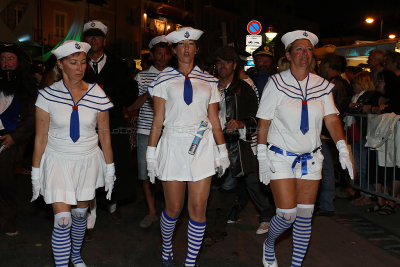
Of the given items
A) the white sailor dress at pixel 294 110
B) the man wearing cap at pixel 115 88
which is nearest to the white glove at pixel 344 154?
the white sailor dress at pixel 294 110

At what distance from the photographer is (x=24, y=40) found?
55.6 ft

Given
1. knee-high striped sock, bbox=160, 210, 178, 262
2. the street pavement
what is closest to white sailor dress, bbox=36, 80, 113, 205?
knee-high striped sock, bbox=160, 210, 178, 262

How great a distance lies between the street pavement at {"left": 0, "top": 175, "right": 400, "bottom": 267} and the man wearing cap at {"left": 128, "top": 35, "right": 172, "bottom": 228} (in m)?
0.32

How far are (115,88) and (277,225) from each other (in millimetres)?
2726

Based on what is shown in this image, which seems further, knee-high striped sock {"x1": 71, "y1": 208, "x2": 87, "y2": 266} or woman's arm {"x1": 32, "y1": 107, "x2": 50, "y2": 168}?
knee-high striped sock {"x1": 71, "y1": 208, "x2": 87, "y2": 266}

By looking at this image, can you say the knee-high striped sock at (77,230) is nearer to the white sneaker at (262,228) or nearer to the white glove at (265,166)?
the white glove at (265,166)

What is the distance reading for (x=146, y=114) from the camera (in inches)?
264

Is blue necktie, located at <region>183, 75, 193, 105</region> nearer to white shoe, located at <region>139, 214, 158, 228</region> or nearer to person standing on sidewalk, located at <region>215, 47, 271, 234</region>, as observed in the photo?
person standing on sidewalk, located at <region>215, 47, 271, 234</region>

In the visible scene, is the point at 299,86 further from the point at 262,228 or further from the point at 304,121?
the point at 262,228

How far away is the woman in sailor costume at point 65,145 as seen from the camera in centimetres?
420

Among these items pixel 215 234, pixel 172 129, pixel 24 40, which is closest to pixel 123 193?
pixel 215 234

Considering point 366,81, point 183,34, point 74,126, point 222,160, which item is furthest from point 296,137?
point 366,81

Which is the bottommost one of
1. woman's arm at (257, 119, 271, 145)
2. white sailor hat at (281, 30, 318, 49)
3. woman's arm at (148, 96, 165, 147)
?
woman's arm at (257, 119, 271, 145)

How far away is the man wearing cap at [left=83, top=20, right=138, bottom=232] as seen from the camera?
591 centimetres
